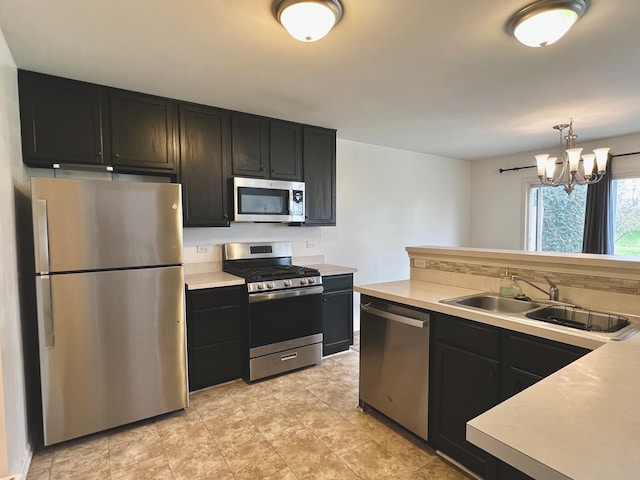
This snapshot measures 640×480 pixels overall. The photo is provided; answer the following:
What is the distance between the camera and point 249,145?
3.31 metres

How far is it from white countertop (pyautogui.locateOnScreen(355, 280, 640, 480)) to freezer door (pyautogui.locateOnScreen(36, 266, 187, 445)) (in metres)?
Result: 2.19

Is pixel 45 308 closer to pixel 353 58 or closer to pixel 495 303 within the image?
pixel 353 58

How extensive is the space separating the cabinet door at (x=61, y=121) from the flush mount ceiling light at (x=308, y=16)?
5.50 feet

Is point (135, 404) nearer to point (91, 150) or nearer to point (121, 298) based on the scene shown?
point (121, 298)

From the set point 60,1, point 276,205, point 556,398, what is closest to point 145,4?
point 60,1

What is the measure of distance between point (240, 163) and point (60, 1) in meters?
1.76

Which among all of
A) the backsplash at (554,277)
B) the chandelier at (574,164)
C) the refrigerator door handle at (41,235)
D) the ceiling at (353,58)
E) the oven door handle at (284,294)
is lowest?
the oven door handle at (284,294)

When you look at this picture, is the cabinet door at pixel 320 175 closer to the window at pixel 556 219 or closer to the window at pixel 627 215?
the window at pixel 556 219

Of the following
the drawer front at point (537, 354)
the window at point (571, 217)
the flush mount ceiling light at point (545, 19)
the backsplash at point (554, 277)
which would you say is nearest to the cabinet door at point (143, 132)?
the backsplash at point (554, 277)

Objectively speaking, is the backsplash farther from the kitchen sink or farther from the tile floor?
the tile floor

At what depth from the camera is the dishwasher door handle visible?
205cm

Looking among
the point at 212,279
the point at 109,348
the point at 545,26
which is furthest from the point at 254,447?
the point at 545,26

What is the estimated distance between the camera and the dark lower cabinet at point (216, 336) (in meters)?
2.82

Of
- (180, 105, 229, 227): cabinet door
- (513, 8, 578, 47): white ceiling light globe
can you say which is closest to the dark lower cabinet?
(180, 105, 229, 227): cabinet door
